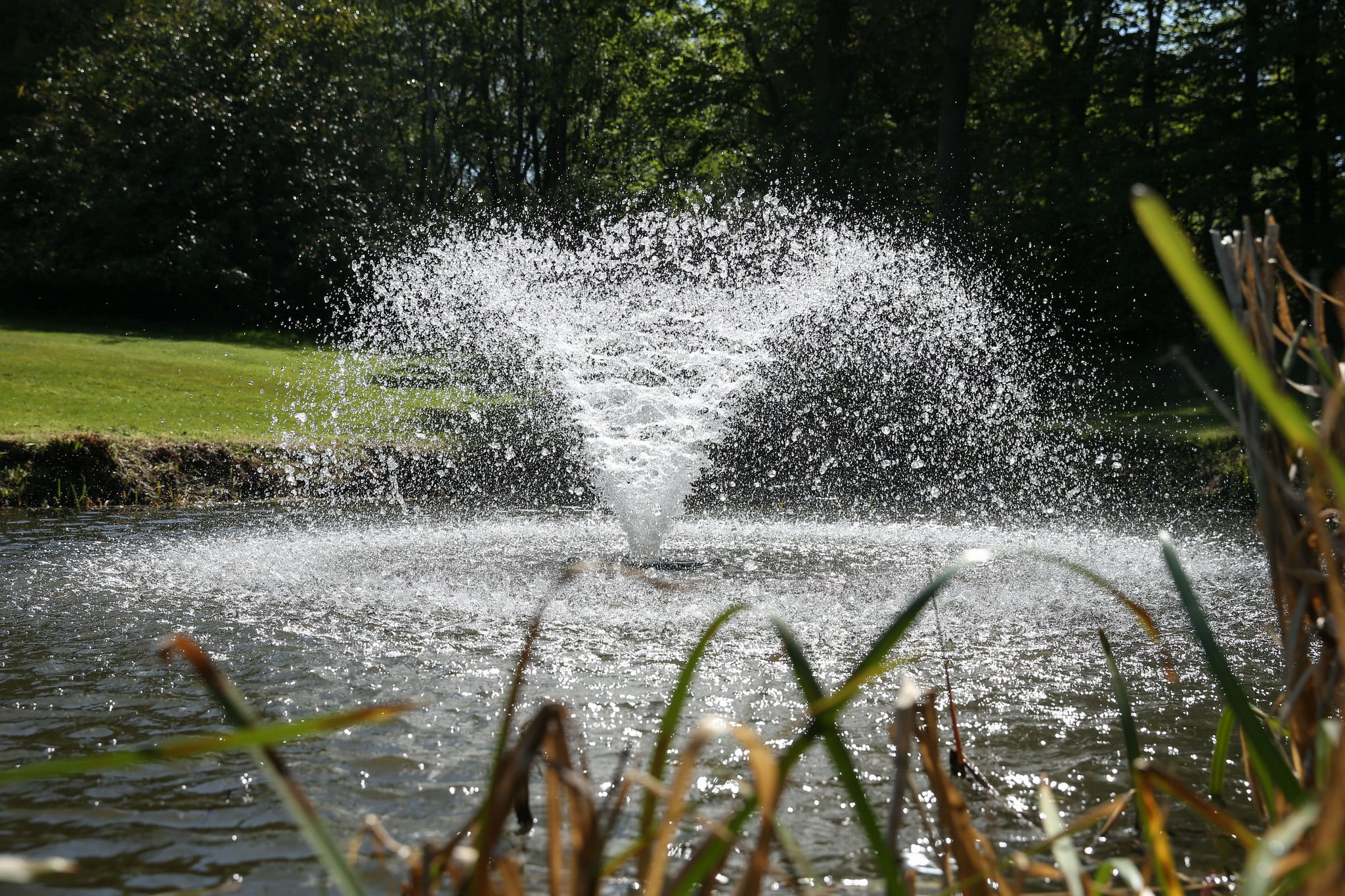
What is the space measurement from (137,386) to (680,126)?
1806 centimetres

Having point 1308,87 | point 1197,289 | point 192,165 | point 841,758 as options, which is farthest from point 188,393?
point 1308,87

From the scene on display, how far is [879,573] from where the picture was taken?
25.1 ft

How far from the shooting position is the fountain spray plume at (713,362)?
9602mm

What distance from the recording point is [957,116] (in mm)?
21812

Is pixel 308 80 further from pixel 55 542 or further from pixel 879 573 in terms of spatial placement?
pixel 879 573

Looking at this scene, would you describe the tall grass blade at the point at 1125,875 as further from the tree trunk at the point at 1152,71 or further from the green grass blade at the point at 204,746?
the tree trunk at the point at 1152,71

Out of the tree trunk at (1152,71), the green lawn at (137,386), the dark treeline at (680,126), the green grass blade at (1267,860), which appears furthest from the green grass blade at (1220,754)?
the tree trunk at (1152,71)

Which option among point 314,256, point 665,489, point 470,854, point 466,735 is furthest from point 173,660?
point 314,256

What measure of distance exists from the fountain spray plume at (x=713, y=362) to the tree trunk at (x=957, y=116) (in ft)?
3.84

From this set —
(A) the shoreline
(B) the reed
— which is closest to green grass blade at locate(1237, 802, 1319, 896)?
(B) the reed

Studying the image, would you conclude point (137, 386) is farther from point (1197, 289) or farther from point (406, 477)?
point (1197, 289)

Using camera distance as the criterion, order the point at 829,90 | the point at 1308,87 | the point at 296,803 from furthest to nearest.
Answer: the point at 829,90 < the point at 1308,87 < the point at 296,803

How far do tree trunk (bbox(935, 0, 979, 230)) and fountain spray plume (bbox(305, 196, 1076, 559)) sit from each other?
3.84 ft

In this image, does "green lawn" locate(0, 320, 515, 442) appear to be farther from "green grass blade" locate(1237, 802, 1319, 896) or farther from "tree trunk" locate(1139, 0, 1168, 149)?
"tree trunk" locate(1139, 0, 1168, 149)
